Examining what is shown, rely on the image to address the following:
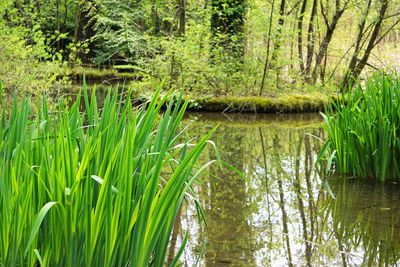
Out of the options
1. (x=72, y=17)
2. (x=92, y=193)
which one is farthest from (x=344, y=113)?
(x=72, y=17)

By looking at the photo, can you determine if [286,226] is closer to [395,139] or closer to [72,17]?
[395,139]

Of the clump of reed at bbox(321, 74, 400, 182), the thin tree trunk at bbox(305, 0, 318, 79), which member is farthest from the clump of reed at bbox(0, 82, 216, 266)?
the thin tree trunk at bbox(305, 0, 318, 79)

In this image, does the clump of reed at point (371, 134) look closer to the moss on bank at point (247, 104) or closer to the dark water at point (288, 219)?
the dark water at point (288, 219)

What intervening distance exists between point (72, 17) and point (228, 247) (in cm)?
2468

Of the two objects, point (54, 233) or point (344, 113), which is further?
point (344, 113)

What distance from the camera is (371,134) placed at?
4805 mm

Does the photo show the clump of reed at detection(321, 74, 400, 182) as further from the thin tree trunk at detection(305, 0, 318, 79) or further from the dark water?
the thin tree trunk at detection(305, 0, 318, 79)

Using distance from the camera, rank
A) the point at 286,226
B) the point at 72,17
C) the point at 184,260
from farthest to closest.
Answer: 1. the point at 72,17
2. the point at 286,226
3. the point at 184,260

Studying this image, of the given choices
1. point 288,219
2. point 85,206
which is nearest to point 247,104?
point 288,219

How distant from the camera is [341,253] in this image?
128 inches

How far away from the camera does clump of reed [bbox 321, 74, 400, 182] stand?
15.7 ft

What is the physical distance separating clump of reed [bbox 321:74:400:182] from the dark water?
0.16 meters

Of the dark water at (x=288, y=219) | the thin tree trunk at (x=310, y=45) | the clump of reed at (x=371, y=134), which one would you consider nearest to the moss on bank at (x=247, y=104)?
the thin tree trunk at (x=310, y=45)

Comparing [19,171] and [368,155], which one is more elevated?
[19,171]
